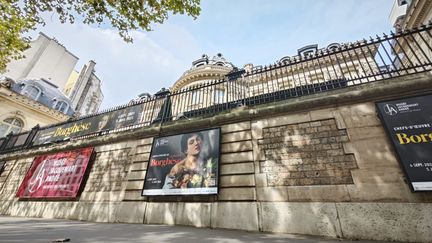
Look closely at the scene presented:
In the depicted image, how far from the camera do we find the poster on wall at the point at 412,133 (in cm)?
375

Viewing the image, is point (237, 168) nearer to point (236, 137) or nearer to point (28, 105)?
point (236, 137)

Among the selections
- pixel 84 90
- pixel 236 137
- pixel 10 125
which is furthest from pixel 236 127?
pixel 84 90

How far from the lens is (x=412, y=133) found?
4.16 meters

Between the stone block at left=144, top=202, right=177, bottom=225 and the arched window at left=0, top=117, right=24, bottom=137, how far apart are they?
902 inches

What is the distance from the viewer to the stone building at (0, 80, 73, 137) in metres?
19.3

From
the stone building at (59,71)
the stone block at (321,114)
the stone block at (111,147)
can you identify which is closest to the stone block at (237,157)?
the stone block at (321,114)

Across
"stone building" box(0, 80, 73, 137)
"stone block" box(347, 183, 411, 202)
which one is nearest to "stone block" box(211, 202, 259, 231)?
"stone block" box(347, 183, 411, 202)

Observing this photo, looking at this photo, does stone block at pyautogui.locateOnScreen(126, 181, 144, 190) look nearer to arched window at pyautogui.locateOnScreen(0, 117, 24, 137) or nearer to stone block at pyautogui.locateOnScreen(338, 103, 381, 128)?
stone block at pyautogui.locateOnScreen(338, 103, 381, 128)

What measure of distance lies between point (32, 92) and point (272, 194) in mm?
30159

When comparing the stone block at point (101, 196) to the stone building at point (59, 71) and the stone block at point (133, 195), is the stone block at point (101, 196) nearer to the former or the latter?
the stone block at point (133, 195)

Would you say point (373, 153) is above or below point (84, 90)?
below

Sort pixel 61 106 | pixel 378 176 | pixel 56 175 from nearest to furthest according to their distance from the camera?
pixel 378 176 < pixel 56 175 < pixel 61 106

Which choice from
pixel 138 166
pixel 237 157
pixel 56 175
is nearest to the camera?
pixel 237 157

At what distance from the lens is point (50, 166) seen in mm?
9516
